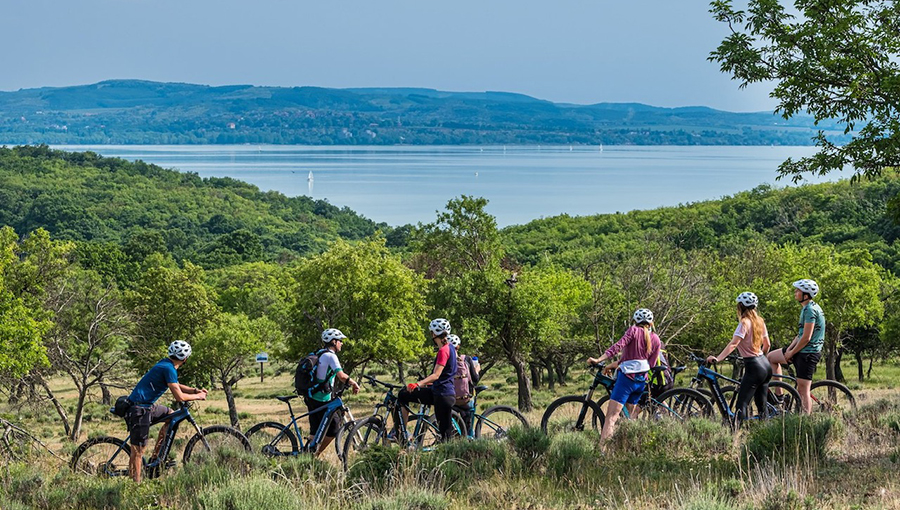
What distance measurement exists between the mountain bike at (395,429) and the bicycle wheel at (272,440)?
634 mm

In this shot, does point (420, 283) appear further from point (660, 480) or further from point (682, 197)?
point (682, 197)

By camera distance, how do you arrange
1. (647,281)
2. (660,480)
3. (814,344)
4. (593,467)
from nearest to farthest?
(660,480) < (593,467) < (814,344) < (647,281)

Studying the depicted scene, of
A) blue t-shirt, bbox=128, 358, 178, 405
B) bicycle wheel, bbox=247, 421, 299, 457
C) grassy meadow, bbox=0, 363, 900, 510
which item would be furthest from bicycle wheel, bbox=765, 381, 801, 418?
blue t-shirt, bbox=128, 358, 178, 405

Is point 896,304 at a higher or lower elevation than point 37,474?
lower

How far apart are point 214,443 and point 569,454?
3796 mm

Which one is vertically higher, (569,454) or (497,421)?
(569,454)

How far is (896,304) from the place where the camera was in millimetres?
41531

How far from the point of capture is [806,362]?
962 centimetres

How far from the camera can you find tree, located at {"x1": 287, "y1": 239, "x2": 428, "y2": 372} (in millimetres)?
34562

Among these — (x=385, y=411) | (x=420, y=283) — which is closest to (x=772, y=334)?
(x=420, y=283)

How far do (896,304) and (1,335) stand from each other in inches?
1496

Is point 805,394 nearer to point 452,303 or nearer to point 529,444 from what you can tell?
point 529,444

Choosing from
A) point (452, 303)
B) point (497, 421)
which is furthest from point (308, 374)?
point (452, 303)

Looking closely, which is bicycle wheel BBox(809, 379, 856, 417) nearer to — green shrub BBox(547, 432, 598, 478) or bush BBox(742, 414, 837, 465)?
bush BBox(742, 414, 837, 465)
